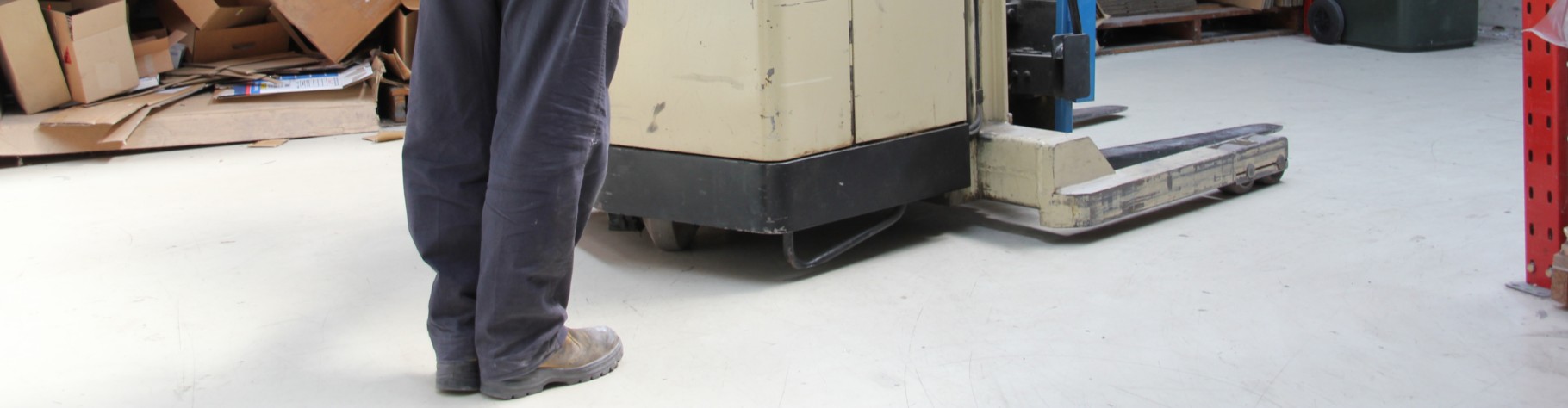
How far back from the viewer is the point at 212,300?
2.58 metres

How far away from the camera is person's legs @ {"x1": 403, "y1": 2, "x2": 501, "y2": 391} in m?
1.87

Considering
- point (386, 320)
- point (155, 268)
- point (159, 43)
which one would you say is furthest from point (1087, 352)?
point (159, 43)

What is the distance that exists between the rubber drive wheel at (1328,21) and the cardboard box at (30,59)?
5.20 metres

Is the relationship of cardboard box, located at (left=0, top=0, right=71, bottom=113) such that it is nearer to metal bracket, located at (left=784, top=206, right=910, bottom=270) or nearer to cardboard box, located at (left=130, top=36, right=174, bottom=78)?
cardboard box, located at (left=130, top=36, right=174, bottom=78)

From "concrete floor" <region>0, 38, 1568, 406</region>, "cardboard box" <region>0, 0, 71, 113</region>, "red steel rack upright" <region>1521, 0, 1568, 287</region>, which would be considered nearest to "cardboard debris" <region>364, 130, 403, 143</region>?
"concrete floor" <region>0, 38, 1568, 406</region>

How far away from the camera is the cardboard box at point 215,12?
177 inches

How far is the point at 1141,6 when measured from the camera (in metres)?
6.26

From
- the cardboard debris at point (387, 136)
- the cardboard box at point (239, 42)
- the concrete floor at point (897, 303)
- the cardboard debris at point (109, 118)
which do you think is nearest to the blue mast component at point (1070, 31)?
the concrete floor at point (897, 303)

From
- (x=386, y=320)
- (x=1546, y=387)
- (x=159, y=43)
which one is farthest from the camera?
(x=159, y=43)

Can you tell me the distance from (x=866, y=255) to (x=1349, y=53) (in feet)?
12.4

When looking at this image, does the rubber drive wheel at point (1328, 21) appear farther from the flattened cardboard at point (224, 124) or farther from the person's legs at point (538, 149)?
the person's legs at point (538, 149)

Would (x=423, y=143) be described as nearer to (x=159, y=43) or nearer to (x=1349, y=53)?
(x=159, y=43)

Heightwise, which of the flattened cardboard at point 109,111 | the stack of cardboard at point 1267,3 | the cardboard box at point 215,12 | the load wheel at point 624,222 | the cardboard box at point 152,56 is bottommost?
the load wheel at point 624,222

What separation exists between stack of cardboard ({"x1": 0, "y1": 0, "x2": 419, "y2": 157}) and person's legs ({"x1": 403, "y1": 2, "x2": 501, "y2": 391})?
272cm
